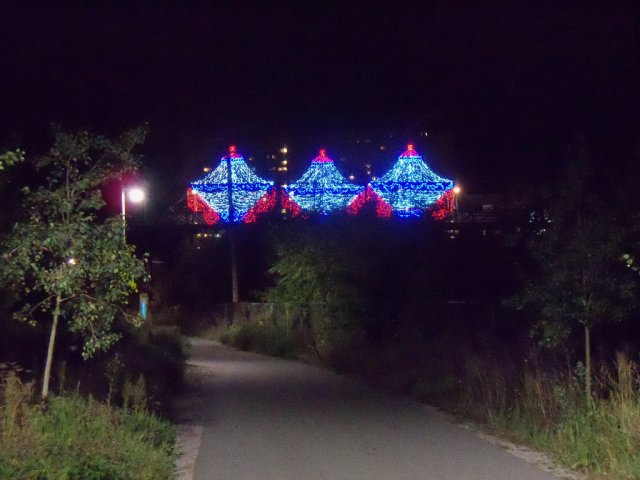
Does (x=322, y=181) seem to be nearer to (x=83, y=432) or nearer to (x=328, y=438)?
(x=328, y=438)

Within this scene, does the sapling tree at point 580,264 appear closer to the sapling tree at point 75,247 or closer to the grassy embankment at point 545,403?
the grassy embankment at point 545,403

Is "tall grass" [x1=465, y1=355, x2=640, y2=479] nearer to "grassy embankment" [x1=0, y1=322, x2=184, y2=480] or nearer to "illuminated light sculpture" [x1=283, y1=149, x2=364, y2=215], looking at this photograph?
"grassy embankment" [x1=0, y1=322, x2=184, y2=480]

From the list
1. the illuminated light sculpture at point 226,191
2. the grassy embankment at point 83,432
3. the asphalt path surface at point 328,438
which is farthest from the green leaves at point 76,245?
the illuminated light sculpture at point 226,191

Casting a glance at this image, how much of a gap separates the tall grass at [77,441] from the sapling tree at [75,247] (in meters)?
0.91

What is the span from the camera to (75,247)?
1028 cm

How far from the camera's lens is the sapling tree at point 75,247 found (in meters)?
10.3

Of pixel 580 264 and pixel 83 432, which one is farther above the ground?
pixel 580 264

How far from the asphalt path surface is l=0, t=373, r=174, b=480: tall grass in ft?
2.26

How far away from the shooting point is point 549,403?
1160 cm

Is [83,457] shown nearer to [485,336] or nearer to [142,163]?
[142,163]

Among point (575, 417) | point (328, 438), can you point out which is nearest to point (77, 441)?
point (328, 438)

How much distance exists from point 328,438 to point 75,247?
14.5 ft

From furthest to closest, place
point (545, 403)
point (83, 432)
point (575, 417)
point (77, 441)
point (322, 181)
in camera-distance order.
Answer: point (322, 181)
point (545, 403)
point (575, 417)
point (83, 432)
point (77, 441)

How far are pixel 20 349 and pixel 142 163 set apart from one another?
4.59m
